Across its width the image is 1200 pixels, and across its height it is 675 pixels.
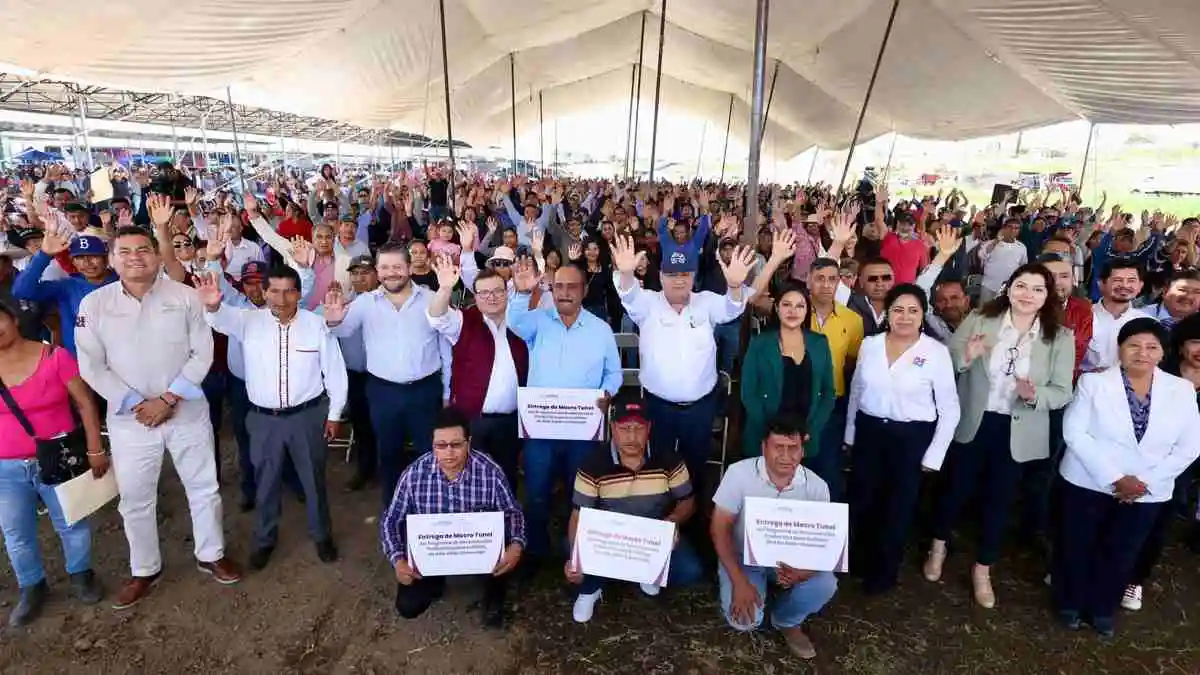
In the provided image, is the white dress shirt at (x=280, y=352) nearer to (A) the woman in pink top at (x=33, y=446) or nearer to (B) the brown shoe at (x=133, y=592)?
(A) the woman in pink top at (x=33, y=446)

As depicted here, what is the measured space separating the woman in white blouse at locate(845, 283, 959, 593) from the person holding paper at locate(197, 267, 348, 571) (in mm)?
2953

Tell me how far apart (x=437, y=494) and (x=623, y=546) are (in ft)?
3.23

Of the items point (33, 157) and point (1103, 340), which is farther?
point (33, 157)

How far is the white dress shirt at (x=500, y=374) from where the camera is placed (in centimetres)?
383

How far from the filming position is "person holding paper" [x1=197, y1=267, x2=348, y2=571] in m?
3.61

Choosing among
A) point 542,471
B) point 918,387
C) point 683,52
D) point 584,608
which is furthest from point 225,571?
point 683,52

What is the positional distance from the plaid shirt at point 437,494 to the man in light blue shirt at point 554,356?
0.44 meters

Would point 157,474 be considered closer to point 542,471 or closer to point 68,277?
point 68,277

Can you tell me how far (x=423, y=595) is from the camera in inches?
138

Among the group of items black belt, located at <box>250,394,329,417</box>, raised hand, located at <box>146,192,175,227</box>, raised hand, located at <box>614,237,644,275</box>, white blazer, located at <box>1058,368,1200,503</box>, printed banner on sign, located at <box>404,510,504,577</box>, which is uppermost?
raised hand, located at <box>146,192,175,227</box>

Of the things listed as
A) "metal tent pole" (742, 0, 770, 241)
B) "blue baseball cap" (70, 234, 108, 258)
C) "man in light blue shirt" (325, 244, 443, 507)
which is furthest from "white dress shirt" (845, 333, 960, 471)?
"blue baseball cap" (70, 234, 108, 258)

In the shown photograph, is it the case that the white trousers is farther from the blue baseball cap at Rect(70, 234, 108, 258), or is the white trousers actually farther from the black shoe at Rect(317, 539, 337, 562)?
the blue baseball cap at Rect(70, 234, 108, 258)

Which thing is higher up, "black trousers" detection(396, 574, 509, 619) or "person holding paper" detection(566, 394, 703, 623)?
"person holding paper" detection(566, 394, 703, 623)

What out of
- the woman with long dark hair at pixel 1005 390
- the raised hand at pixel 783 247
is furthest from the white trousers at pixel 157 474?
the woman with long dark hair at pixel 1005 390
